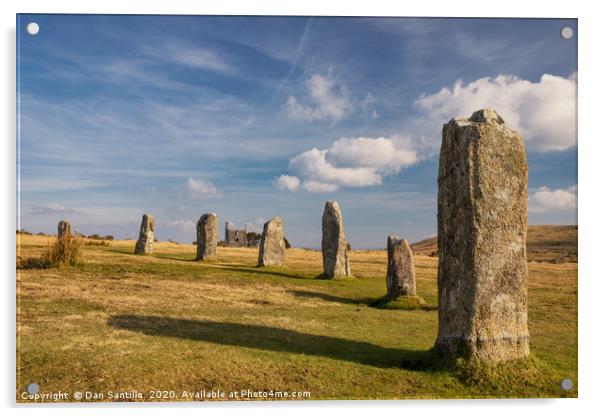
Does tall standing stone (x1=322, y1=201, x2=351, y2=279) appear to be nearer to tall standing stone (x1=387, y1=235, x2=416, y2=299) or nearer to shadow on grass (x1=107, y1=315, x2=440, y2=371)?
tall standing stone (x1=387, y1=235, x2=416, y2=299)

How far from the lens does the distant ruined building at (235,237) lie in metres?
53.9

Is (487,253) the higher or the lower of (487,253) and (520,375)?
the higher

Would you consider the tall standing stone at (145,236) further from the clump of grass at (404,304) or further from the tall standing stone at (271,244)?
the clump of grass at (404,304)

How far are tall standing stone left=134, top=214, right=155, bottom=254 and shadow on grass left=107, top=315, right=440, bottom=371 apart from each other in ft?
54.0

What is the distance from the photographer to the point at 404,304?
50.6 ft

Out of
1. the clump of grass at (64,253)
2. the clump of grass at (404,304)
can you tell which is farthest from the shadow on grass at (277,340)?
the clump of grass at (64,253)

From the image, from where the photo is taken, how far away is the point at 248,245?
55500 millimetres

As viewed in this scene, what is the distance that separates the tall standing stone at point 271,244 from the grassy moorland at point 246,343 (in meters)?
8.43

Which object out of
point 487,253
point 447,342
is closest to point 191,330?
point 447,342

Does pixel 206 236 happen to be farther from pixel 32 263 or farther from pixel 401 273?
pixel 401 273

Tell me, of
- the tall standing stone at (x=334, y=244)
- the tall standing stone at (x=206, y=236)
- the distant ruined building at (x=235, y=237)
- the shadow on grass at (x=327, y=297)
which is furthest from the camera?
the distant ruined building at (x=235, y=237)
